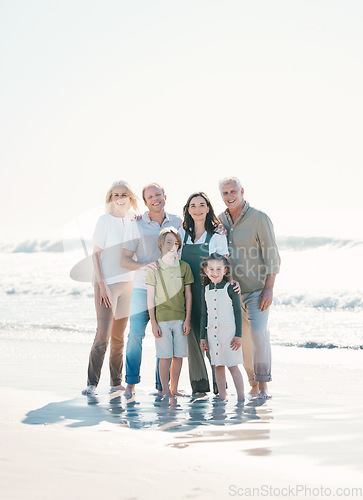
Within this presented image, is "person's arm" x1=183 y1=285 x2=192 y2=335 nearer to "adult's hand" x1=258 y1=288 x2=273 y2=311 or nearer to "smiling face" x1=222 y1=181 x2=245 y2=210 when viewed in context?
"adult's hand" x1=258 y1=288 x2=273 y2=311

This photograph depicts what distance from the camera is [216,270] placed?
4.37 metres

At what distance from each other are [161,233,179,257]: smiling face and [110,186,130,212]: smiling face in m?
0.63

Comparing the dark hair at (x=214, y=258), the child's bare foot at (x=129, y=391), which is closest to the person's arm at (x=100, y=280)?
the child's bare foot at (x=129, y=391)

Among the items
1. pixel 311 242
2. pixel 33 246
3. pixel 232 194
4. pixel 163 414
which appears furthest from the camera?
pixel 33 246

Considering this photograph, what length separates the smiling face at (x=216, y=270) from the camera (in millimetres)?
4367

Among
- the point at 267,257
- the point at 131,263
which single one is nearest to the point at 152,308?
→ the point at 131,263

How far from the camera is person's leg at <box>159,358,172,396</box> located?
4574mm

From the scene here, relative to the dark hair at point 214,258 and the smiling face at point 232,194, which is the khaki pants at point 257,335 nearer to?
the dark hair at point 214,258

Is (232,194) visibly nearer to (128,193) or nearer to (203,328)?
(128,193)

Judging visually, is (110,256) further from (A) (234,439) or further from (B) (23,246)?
(B) (23,246)

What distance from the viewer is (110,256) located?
4871 millimetres

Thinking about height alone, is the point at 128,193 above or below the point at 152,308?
above

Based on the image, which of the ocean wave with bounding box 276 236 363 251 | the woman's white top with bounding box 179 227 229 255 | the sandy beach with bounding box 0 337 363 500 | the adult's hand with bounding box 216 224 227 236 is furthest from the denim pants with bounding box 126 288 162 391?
the ocean wave with bounding box 276 236 363 251

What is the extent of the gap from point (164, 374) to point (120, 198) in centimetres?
147
